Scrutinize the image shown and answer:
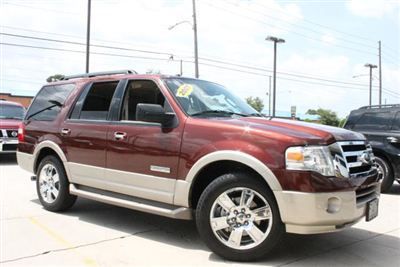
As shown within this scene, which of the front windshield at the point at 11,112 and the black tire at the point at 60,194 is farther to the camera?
the front windshield at the point at 11,112

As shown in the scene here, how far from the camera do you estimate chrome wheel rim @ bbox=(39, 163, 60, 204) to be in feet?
21.1

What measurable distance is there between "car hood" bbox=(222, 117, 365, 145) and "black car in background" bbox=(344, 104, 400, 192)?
470 cm

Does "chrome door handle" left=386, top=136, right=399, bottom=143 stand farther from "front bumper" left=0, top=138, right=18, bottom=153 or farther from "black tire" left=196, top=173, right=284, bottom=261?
"front bumper" left=0, top=138, right=18, bottom=153

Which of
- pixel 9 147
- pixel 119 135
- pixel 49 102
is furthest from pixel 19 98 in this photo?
pixel 119 135

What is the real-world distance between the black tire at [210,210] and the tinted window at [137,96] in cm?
142

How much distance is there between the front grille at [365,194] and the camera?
4281 mm

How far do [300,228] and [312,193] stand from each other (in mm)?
354

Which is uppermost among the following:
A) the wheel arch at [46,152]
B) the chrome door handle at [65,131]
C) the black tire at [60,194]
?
A: the chrome door handle at [65,131]

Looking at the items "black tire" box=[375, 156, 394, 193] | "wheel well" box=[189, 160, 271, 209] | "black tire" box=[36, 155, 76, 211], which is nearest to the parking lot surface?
"black tire" box=[36, 155, 76, 211]

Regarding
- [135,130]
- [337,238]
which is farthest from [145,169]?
[337,238]

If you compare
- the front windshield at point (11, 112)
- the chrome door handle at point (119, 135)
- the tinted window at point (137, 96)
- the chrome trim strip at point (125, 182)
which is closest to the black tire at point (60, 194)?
the chrome trim strip at point (125, 182)

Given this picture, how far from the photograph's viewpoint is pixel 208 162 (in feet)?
14.8

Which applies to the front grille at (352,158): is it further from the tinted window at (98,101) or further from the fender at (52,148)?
the fender at (52,148)

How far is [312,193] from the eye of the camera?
3.96 metres
